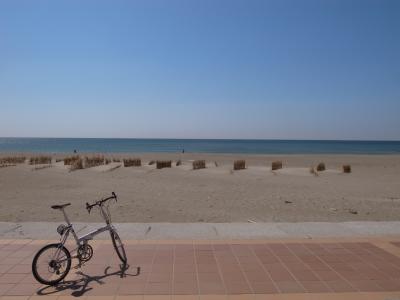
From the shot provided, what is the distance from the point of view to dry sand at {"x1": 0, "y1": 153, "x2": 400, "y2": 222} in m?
9.63

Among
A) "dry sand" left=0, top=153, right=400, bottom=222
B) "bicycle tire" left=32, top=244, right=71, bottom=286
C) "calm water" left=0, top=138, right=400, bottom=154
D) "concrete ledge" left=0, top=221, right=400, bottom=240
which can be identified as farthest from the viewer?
"calm water" left=0, top=138, right=400, bottom=154

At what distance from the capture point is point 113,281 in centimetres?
466

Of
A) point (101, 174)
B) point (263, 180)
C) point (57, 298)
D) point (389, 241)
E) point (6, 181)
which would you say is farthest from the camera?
point (101, 174)

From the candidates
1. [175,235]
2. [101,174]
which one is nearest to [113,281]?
[175,235]

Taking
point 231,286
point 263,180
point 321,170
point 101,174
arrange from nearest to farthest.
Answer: point 231,286, point 263,180, point 101,174, point 321,170

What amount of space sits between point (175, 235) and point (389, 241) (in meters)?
3.41

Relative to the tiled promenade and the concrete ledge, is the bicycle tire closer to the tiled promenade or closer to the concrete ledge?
the tiled promenade

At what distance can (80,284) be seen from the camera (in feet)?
15.1

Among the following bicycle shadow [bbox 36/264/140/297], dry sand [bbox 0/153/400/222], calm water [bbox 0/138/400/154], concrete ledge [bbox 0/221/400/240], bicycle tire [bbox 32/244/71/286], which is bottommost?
calm water [bbox 0/138/400/154]

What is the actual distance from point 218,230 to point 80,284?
9.82 ft

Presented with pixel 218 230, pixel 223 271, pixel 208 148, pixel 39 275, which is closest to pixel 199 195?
pixel 218 230

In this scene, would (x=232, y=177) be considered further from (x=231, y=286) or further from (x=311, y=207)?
(x=231, y=286)

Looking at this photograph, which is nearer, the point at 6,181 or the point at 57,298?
the point at 57,298

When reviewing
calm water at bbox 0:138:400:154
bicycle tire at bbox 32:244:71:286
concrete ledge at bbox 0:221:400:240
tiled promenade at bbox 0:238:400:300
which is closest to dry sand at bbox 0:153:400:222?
concrete ledge at bbox 0:221:400:240
